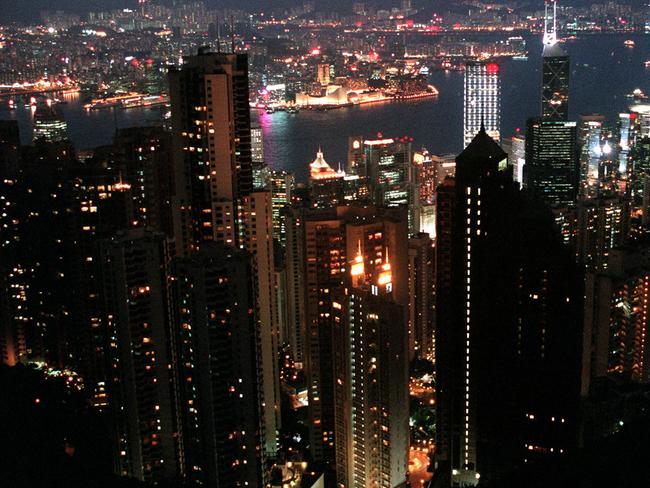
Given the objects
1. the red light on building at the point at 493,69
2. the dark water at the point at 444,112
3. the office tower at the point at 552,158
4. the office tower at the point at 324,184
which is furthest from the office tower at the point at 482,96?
the office tower at the point at 324,184

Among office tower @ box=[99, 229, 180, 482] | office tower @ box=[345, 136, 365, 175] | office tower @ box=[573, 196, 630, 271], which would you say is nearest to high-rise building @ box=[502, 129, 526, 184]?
office tower @ box=[345, 136, 365, 175]

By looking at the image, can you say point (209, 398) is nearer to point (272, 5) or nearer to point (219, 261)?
point (219, 261)

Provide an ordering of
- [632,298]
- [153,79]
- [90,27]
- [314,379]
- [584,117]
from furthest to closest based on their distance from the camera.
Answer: [584,117] → [153,79] → [90,27] → [632,298] → [314,379]

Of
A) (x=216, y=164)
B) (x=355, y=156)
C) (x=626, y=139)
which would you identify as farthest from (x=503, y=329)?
(x=626, y=139)

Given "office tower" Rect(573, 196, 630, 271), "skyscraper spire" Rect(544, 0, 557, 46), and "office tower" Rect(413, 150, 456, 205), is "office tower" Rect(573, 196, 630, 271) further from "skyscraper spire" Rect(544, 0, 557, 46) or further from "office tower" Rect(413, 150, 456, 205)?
"skyscraper spire" Rect(544, 0, 557, 46)

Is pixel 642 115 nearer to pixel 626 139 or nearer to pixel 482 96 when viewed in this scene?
pixel 626 139

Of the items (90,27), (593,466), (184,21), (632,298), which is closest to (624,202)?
(632,298)
